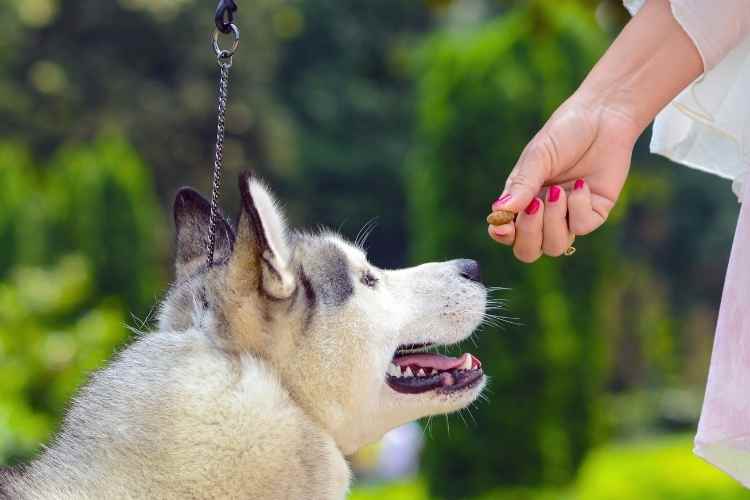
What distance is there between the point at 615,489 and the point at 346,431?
874 centimetres

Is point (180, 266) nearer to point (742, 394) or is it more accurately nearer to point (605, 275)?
point (742, 394)

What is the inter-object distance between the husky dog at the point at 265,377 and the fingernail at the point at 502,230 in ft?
1.78

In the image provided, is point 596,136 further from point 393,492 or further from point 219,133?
point 393,492

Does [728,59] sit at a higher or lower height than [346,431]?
higher

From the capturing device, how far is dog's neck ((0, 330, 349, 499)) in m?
2.65

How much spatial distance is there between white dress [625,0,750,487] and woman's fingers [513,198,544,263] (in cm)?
45

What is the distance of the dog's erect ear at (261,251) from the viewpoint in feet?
8.82

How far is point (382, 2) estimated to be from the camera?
33469mm

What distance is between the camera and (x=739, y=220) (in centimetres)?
241

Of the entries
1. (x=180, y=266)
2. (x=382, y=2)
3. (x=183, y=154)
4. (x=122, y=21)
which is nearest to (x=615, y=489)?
(x=180, y=266)

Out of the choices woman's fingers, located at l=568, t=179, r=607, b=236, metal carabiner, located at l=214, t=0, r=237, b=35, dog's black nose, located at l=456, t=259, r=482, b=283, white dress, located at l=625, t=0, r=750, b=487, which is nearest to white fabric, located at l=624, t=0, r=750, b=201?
white dress, located at l=625, t=0, r=750, b=487

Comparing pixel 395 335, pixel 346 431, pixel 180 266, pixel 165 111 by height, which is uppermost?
pixel 165 111

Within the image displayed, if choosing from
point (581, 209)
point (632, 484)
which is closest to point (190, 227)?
point (581, 209)

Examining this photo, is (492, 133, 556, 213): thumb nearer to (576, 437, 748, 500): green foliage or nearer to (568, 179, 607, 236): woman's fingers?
(568, 179, 607, 236): woman's fingers
